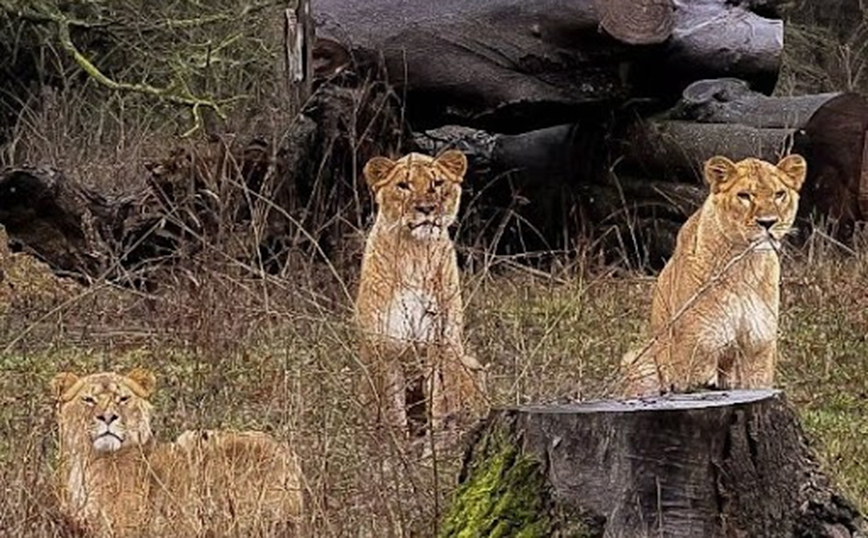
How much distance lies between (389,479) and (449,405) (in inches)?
40.0

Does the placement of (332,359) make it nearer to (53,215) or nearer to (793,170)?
(793,170)

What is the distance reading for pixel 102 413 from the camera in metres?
5.54

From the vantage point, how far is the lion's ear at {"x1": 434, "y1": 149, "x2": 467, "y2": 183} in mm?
6832

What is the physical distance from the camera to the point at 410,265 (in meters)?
6.67

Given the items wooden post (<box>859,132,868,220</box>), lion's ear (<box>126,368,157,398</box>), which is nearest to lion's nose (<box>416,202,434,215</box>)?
lion's ear (<box>126,368,157,398</box>)

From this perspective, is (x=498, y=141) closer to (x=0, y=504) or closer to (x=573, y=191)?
(x=573, y=191)

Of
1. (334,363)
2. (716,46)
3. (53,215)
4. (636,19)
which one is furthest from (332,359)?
(716,46)

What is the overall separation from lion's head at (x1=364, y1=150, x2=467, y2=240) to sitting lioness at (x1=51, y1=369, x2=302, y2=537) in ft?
4.45

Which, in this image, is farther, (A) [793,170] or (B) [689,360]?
(A) [793,170]

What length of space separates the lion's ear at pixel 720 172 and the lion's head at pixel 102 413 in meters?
2.04

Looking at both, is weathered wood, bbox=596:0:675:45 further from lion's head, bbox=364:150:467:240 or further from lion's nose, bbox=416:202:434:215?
lion's nose, bbox=416:202:434:215

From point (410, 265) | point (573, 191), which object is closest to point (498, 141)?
point (573, 191)

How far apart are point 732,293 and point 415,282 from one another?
115 cm

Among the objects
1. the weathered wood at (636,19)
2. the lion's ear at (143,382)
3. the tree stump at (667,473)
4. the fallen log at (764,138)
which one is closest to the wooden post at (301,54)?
the weathered wood at (636,19)
